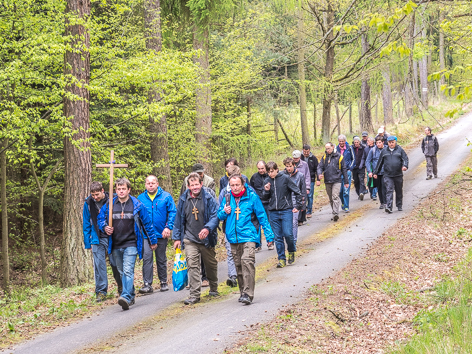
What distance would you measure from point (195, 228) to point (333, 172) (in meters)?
7.72

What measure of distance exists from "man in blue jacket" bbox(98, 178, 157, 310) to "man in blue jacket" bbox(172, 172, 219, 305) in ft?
2.40

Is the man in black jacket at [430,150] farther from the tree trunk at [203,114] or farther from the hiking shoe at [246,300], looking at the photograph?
the hiking shoe at [246,300]

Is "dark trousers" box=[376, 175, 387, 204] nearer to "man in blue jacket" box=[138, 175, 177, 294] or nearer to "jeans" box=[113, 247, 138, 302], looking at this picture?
"man in blue jacket" box=[138, 175, 177, 294]

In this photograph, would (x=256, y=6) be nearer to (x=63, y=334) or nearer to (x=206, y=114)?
(x=206, y=114)

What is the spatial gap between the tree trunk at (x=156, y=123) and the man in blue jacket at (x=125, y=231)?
20.3 feet

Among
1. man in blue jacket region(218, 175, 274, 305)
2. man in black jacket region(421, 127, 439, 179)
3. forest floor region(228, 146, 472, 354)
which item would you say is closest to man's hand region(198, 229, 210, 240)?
man in blue jacket region(218, 175, 274, 305)

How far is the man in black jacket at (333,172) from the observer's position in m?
14.9

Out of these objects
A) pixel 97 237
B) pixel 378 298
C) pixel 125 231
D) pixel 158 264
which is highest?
pixel 125 231

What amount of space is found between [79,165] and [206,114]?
22.1 feet

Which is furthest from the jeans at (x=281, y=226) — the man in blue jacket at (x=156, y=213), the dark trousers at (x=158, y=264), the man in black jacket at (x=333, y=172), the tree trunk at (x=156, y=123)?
the tree trunk at (x=156, y=123)

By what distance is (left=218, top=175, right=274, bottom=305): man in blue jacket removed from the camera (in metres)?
7.72

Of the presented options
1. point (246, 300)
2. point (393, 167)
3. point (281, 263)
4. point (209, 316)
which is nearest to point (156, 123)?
point (281, 263)

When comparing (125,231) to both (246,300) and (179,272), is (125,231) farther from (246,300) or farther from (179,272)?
(246,300)

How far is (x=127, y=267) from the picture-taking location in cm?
824
